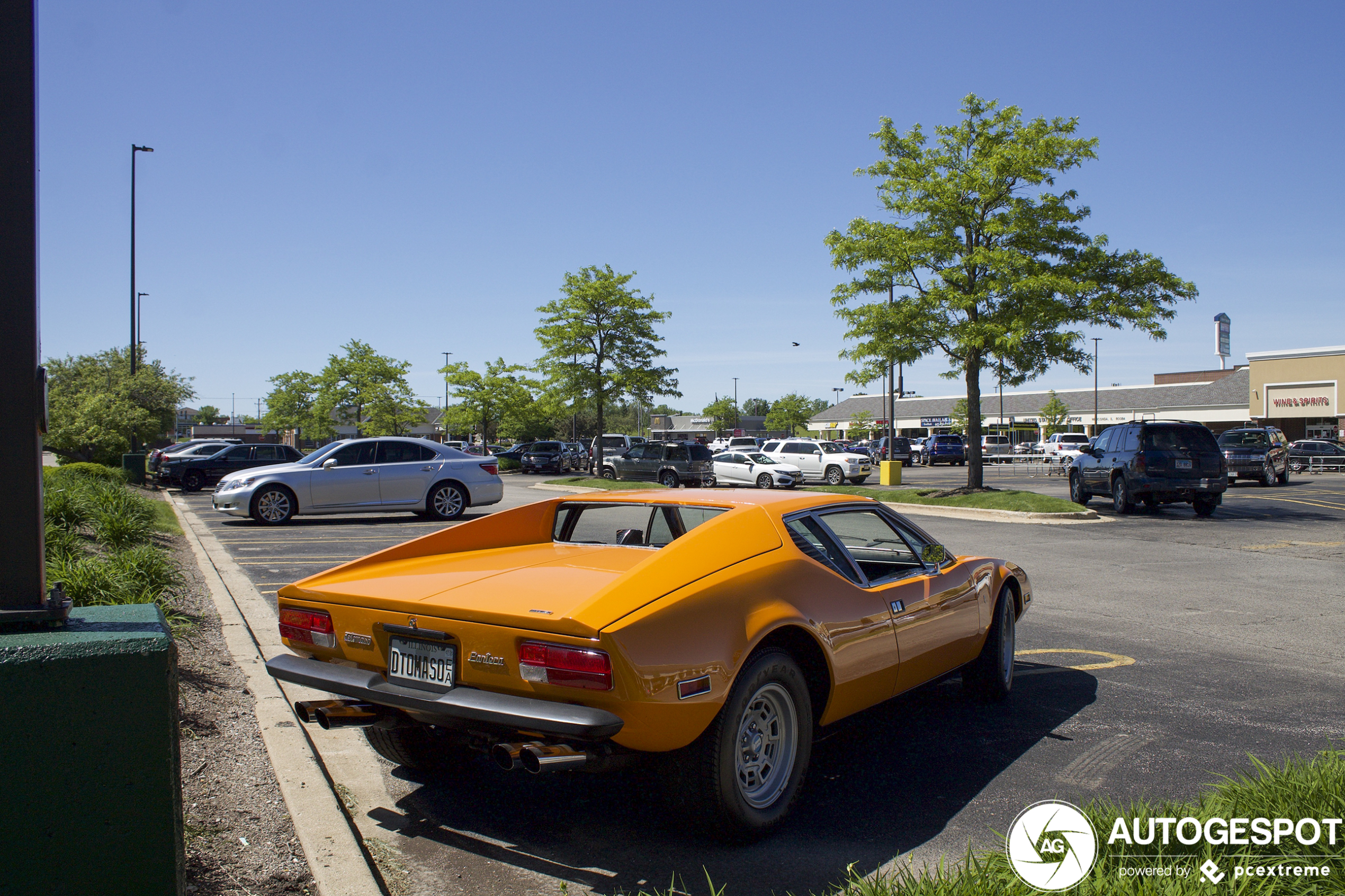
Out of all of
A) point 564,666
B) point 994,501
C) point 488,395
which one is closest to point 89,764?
point 564,666

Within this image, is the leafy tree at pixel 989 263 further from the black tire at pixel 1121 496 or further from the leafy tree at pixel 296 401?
the leafy tree at pixel 296 401

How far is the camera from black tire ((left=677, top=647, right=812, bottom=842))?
3.43m

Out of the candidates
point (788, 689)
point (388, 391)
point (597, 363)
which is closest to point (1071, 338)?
point (597, 363)

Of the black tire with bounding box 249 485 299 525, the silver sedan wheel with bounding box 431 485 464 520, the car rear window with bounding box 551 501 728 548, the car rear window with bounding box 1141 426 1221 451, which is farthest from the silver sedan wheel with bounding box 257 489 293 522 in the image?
the car rear window with bounding box 1141 426 1221 451

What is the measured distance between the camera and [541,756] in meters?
3.18

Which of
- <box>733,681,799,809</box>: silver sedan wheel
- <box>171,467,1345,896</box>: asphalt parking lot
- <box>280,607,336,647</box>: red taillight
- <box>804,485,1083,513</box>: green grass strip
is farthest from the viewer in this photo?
<box>804,485,1083,513</box>: green grass strip

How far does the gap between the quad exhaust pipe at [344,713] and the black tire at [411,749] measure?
0.42m

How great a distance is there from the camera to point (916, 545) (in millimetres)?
5188

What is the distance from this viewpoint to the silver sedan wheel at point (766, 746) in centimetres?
362

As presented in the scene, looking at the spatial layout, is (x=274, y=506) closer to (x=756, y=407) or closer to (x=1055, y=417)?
(x=1055, y=417)

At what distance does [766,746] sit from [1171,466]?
58.1 ft

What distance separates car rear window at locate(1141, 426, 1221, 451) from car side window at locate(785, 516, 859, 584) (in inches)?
661

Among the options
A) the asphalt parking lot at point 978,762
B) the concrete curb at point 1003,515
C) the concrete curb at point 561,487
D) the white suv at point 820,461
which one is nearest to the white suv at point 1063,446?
the white suv at point 820,461

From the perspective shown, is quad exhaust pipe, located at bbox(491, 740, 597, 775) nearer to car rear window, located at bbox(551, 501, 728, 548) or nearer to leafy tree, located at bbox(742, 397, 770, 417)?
car rear window, located at bbox(551, 501, 728, 548)
